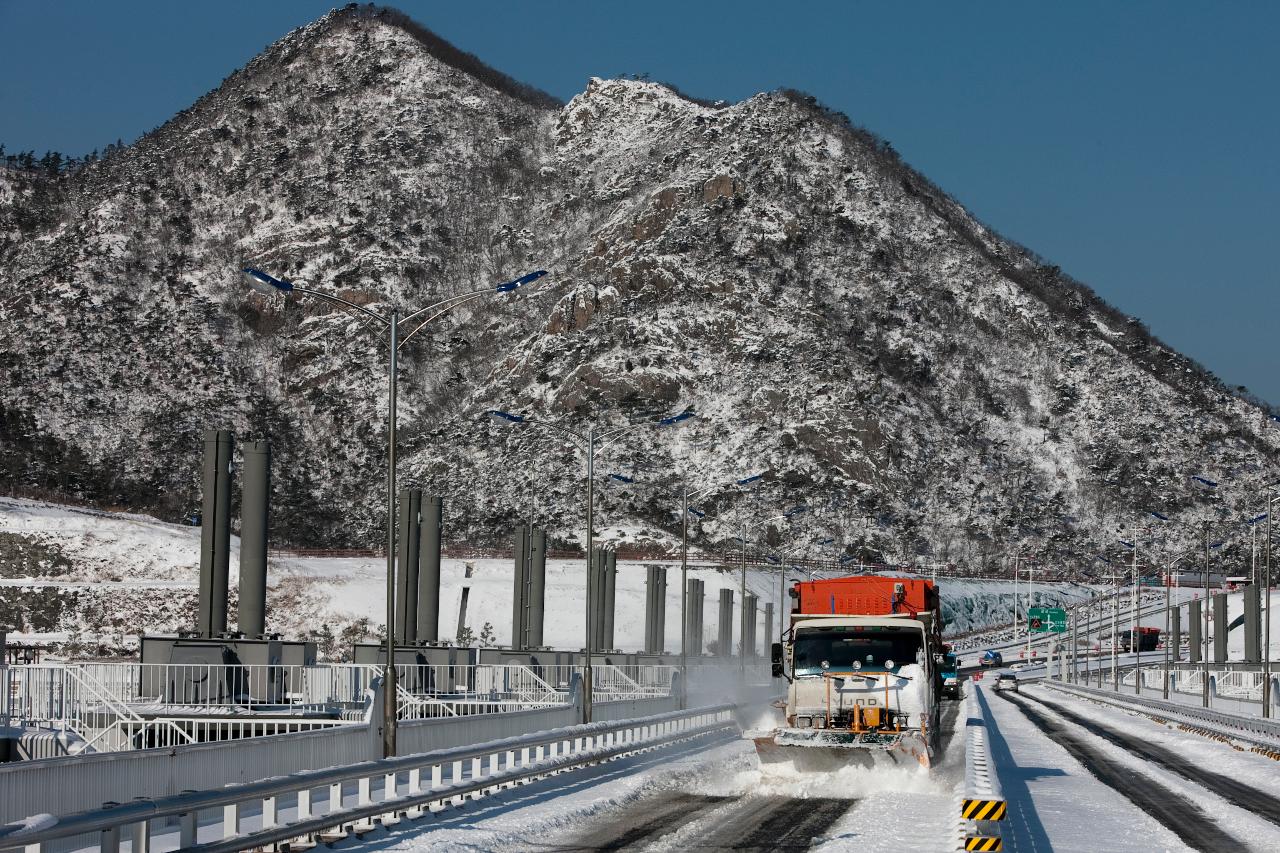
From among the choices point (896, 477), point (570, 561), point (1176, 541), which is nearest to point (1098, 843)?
point (570, 561)

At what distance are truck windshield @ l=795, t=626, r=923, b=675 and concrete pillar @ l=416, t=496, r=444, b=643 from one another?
39.8m

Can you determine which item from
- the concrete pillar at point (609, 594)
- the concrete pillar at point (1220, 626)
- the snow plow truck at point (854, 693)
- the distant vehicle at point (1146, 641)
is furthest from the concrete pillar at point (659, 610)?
the distant vehicle at point (1146, 641)

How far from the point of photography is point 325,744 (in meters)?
25.8

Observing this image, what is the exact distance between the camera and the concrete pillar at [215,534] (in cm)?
5266

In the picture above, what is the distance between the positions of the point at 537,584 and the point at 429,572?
52.0 feet

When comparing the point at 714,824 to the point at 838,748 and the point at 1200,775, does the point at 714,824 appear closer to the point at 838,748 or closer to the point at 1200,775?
the point at 838,748

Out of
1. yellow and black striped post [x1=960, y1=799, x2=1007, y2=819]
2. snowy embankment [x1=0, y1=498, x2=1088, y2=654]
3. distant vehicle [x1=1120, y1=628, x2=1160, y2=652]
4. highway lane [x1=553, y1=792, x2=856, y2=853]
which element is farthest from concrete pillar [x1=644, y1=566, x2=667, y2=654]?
distant vehicle [x1=1120, y1=628, x2=1160, y2=652]

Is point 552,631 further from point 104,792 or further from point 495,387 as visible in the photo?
point 104,792

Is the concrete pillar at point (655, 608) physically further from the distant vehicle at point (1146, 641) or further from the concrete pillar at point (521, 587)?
the distant vehicle at point (1146, 641)

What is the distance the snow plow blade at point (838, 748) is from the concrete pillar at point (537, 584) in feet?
170

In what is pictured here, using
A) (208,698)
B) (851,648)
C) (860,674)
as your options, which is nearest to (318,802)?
(860,674)

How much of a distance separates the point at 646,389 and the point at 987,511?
129 feet

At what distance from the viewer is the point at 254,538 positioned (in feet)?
185

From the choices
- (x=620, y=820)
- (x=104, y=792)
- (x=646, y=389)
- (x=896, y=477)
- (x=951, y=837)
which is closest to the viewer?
(x=104, y=792)
